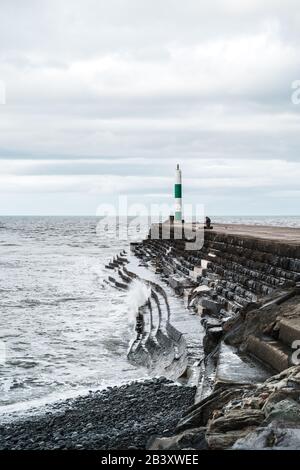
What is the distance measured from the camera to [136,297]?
1395 cm

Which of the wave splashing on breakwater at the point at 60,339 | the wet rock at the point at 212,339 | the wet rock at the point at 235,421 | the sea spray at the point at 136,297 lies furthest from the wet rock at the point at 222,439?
the sea spray at the point at 136,297

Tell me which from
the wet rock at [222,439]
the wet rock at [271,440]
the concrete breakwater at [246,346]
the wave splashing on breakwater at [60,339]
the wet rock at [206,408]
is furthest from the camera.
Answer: the wave splashing on breakwater at [60,339]

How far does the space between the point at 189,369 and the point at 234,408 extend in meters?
2.71

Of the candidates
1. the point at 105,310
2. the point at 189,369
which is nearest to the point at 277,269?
the point at 189,369

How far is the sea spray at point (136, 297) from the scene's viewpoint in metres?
12.3

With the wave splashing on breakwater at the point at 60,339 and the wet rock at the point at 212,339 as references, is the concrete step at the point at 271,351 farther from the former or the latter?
the wave splashing on breakwater at the point at 60,339

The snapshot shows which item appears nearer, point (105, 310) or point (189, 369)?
point (189, 369)

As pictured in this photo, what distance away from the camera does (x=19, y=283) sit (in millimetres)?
19953

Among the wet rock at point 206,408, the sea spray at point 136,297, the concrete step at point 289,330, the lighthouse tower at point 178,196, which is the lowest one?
the sea spray at point 136,297

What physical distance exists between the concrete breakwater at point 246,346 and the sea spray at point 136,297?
732 millimetres

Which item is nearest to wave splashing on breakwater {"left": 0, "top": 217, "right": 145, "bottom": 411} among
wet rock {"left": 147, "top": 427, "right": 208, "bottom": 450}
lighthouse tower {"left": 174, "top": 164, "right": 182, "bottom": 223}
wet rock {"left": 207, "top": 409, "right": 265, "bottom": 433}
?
wet rock {"left": 147, "top": 427, "right": 208, "bottom": 450}

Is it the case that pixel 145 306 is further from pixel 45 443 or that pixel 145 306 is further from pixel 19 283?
pixel 19 283

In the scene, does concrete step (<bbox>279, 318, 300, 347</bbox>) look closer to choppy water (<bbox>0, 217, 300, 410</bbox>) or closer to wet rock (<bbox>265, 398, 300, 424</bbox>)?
wet rock (<bbox>265, 398, 300, 424</bbox>)

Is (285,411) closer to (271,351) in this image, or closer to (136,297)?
(271,351)
